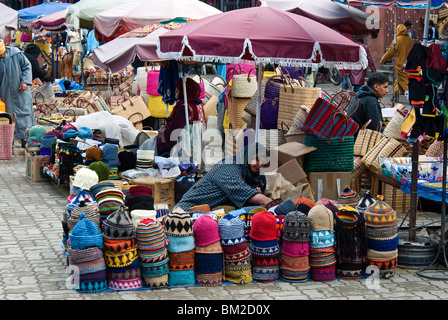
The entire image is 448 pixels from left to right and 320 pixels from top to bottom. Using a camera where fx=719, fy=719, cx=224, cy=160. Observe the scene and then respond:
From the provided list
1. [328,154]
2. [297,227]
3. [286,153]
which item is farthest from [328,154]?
[297,227]

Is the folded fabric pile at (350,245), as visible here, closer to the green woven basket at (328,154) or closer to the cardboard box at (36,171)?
the green woven basket at (328,154)

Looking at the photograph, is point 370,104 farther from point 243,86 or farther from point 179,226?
point 179,226

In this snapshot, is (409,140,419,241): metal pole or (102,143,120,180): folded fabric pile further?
(102,143,120,180): folded fabric pile

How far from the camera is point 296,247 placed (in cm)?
600

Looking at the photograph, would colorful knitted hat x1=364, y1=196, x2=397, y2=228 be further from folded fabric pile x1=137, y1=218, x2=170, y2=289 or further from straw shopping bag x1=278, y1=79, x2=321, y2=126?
straw shopping bag x1=278, y1=79, x2=321, y2=126

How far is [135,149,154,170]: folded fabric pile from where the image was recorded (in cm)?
909

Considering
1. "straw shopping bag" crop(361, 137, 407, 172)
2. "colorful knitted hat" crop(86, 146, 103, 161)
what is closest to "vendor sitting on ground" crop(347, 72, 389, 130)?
"straw shopping bag" crop(361, 137, 407, 172)

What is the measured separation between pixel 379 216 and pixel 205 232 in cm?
150

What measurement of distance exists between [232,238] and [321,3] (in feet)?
31.6

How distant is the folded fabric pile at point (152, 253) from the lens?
580 centimetres

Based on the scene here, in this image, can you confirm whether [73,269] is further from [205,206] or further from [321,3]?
[321,3]

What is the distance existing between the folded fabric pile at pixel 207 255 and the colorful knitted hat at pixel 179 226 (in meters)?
0.08

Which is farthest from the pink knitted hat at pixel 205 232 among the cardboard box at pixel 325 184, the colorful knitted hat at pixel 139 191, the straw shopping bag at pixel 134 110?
the straw shopping bag at pixel 134 110

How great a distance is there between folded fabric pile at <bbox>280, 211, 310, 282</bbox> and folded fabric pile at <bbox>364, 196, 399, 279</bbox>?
0.57m
